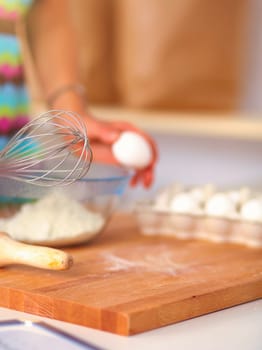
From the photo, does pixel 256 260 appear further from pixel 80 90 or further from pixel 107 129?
pixel 80 90

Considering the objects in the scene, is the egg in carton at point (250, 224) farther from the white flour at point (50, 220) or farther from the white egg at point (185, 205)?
the white flour at point (50, 220)

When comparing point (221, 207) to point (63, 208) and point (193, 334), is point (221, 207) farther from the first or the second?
point (193, 334)

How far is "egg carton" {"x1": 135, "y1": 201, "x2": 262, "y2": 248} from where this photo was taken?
0.94 m

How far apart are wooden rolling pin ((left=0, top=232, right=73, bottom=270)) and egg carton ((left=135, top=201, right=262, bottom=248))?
0.89ft

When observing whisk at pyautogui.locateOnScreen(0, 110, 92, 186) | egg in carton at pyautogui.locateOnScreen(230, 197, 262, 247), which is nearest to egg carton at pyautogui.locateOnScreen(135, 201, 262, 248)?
egg in carton at pyautogui.locateOnScreen(230, 197, 262, 247)

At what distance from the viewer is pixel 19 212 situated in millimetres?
897

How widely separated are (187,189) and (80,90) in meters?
0.21

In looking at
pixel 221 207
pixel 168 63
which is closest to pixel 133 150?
pixel 221 207

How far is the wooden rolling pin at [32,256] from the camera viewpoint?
2.31ft

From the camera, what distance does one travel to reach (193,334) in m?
0.65

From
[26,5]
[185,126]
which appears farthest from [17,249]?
[185,126]

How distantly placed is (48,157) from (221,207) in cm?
27

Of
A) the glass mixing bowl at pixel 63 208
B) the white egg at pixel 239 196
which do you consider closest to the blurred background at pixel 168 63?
the white egg at pixel 239 196

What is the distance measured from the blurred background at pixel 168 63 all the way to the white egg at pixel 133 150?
63 cm
